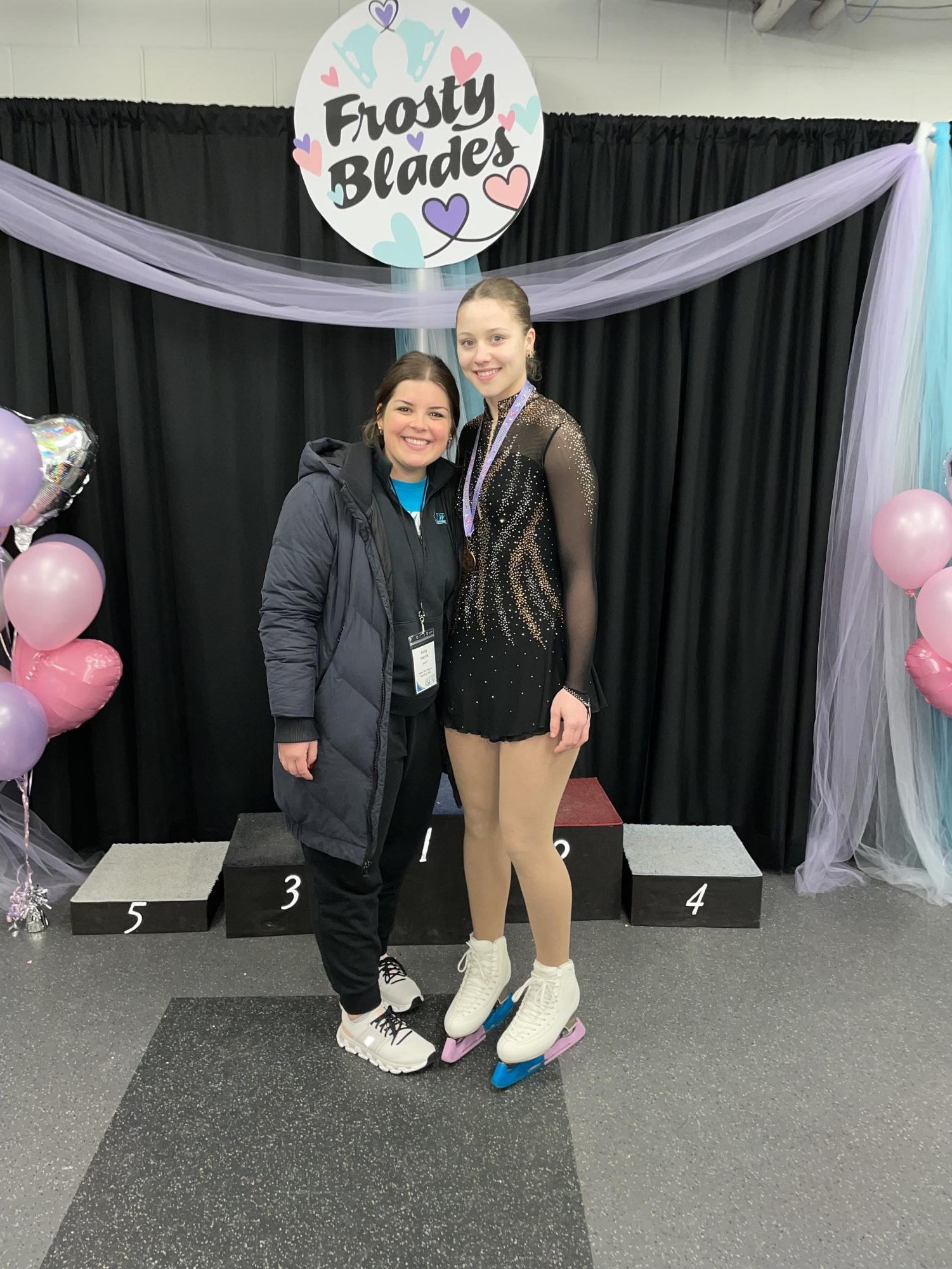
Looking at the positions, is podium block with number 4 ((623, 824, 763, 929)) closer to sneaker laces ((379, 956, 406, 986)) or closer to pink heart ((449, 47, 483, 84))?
sneaker laces ((379, 956, 406, 986))

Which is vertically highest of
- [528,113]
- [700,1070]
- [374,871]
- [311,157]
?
[528,113]

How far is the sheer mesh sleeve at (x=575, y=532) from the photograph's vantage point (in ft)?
5.24

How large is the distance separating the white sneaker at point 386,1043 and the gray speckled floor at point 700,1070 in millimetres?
96

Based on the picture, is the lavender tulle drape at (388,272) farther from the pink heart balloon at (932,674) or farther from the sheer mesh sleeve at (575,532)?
the pink heart balloon at (932,674)

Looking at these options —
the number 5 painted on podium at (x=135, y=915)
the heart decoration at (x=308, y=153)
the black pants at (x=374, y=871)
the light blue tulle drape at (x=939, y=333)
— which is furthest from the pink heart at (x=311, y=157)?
the number 5 painted on podium at (x=135, y=915)

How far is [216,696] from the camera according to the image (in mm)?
2660

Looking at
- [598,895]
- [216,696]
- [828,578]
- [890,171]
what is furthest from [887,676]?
[216,696]

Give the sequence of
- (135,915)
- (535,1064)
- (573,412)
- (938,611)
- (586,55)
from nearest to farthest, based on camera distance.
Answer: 1. (535,1064)
2. (938,611)
3. (135,915)
4. (586,55)
5. (573,412)

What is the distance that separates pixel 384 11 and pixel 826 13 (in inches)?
47.4

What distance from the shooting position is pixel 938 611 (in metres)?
2.21

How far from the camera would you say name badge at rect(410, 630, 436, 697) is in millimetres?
1663

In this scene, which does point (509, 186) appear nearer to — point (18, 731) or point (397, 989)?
point (18, 731)

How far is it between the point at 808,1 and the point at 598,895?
2.56m

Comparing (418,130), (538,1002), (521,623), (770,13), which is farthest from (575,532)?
(770,13)
